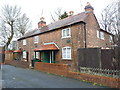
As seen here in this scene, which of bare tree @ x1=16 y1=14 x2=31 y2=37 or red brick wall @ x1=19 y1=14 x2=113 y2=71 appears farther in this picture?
bare tree @ x1=16 y1=14 x2=31 y2=37

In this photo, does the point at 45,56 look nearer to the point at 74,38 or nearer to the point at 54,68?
the point at 74,38

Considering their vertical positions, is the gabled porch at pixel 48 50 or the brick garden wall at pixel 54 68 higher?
the gabled porch at pixel 48 50

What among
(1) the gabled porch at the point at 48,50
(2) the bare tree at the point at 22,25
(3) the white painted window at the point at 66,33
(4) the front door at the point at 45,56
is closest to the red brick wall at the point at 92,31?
(3) the white painted window at the point at 66,33

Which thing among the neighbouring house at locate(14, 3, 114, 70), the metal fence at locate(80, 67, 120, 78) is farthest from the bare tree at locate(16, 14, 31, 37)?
the metal fence at locate(80, 67, 120, 78)

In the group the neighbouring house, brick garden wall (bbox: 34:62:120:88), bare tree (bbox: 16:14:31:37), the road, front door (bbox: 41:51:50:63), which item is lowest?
the road

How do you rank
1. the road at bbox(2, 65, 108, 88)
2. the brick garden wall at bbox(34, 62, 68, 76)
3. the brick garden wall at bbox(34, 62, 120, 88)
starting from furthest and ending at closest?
the brick garden wall at bbox(34, 62, 68, 76) → the road at bbox(2, 65, 108, 88) → the brick garden wall at bbox(34, 62, 120, 88)

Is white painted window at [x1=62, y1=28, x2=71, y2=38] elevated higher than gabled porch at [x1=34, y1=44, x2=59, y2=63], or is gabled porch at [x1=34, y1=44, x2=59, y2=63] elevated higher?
white painted window at [x1=62, y1=28, x2=71, y2=38]

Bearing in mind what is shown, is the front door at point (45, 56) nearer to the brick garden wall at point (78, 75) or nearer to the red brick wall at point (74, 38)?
the red brick wall at point (74, 38)

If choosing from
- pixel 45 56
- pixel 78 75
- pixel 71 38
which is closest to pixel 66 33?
pixel 71 38

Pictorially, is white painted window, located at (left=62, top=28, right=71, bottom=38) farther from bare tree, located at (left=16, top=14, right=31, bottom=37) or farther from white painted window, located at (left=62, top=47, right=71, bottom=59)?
bare tree, located at (left=16, top=14, right=31, bottom=37)

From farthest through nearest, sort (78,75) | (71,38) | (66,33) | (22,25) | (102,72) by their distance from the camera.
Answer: (22,25)
(66,33)
(71,38)
(78,75)
(102,72)

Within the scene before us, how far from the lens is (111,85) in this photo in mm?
6906

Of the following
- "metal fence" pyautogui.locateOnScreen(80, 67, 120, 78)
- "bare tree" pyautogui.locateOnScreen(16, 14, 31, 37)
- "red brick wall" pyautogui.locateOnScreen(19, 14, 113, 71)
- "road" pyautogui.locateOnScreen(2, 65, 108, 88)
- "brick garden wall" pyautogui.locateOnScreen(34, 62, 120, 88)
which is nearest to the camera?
"brick garden wall" pyautogui.locateOnScreen(34, 62, 120, 88)

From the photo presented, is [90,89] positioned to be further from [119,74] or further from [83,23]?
[83,23]
